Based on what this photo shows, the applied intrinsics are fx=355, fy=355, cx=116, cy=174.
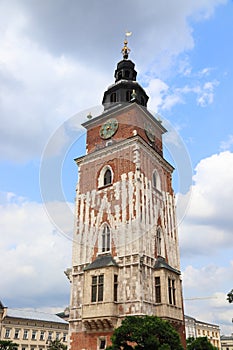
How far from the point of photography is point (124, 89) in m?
42.2

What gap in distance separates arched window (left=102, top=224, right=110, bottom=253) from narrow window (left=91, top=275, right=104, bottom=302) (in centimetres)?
300

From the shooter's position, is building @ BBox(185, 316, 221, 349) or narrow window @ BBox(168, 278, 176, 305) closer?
narrow window @ BBox(168, 278, 176, 305)

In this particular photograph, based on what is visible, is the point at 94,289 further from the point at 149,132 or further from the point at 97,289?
the point at 149,132

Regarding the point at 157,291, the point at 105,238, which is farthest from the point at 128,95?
the point at 157,291

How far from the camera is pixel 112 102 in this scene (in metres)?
41.8

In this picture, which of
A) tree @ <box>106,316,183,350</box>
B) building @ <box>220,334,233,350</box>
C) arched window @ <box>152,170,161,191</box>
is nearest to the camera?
tree @ <box>106,316,183,350</box>

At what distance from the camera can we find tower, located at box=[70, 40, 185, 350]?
3005cm

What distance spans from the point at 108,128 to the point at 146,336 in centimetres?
2380

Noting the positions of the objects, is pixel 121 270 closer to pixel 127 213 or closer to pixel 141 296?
pixel 141 296

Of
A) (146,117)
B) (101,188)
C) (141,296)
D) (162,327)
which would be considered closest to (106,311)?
(141,296)

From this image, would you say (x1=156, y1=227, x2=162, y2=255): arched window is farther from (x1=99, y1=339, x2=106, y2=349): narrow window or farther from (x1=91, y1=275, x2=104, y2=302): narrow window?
(x1=99, y1=339, x2=106, y2=349): narrow window

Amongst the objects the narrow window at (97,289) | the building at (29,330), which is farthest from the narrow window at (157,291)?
the building at (29,330)

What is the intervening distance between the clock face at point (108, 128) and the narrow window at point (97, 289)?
15.4m

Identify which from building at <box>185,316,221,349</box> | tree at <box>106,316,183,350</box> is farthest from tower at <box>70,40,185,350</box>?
building at <box>185,316,221,349</box>
